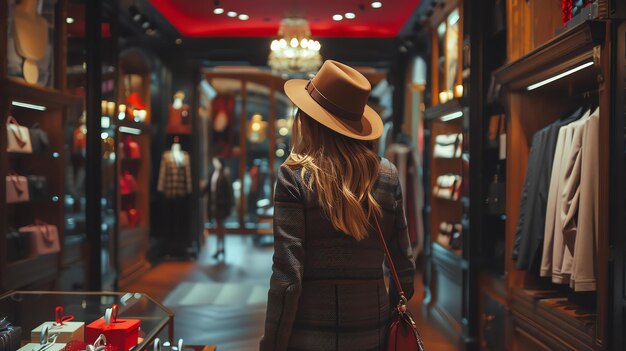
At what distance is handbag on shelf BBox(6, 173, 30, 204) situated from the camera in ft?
13.0

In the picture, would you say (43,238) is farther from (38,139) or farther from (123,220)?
(123,220)

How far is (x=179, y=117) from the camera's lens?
28.5ft

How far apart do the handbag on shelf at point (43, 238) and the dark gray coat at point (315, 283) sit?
311cm

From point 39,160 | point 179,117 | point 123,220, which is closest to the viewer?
point 39,160

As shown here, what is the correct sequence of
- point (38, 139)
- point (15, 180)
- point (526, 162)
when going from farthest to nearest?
1. point (38, 139)
2. point (15, 180)
3. point (526, 162)

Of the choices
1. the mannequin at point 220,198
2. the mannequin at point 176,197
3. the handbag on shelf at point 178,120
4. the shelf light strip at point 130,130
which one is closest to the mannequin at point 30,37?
the shelf light strip at point 130,130

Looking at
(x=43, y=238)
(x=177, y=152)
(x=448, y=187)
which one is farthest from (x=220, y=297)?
(x=177, y=152)

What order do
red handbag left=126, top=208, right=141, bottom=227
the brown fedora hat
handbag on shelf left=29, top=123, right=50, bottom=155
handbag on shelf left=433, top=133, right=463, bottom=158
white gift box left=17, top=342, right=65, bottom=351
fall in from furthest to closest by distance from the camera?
red handbag left=126, top=208, right=141, bottom=227 < handbag on shelf left=433, top=133, right=463, bottom=158 < handbag on shelf left=29, top=123, right=50, bottom=155 < white gift box left=17, top=342, right=65, bottom=351 < the brown fedora hat

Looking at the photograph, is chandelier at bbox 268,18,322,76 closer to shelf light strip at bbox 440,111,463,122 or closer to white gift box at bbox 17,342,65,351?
shelf light strip at bbox 440,111,463,122

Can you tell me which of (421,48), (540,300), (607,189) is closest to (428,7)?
(421,48)

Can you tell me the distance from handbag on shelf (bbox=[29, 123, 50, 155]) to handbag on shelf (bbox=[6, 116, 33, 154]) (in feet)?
0.19

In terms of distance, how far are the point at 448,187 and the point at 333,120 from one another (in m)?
3.76

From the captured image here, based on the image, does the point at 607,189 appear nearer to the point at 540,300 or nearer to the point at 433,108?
the point at 540,300

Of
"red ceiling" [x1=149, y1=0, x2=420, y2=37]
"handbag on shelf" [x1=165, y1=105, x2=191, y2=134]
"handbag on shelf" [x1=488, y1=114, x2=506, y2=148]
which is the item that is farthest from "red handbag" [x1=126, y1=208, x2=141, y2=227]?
"handbag on shelf" [x1=488, y1=114, x2=506, y2=148]
